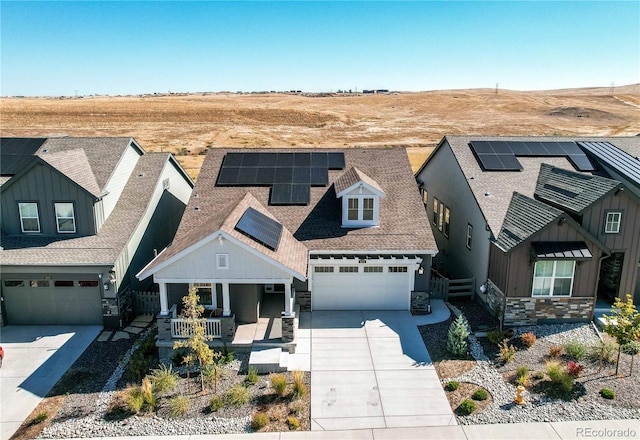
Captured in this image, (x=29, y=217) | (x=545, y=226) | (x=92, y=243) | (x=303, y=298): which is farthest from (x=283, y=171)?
(x=545, y=226)

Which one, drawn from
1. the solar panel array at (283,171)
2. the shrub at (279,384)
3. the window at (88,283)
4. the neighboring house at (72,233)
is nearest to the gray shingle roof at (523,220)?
the solar panel array at (283,171)

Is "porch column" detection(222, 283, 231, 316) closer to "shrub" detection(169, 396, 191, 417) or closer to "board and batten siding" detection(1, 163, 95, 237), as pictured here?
"shrub" detection(169, 396, 191, 417)

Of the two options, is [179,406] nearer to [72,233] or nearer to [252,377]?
[252,377]

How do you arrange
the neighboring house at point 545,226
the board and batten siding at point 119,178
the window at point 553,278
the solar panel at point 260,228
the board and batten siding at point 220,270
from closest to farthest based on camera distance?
the board and batten siding at point 220,270
the solar panel at point 260,228
the neighboring house at point 545,226
the window at point 553,278
the board and batten siding at point 119,178

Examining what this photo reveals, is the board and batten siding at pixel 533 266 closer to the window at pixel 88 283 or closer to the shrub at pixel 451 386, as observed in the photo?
the shrub at pixel 451 386

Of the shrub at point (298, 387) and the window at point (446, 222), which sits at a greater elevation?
the window at point (446, 222)
